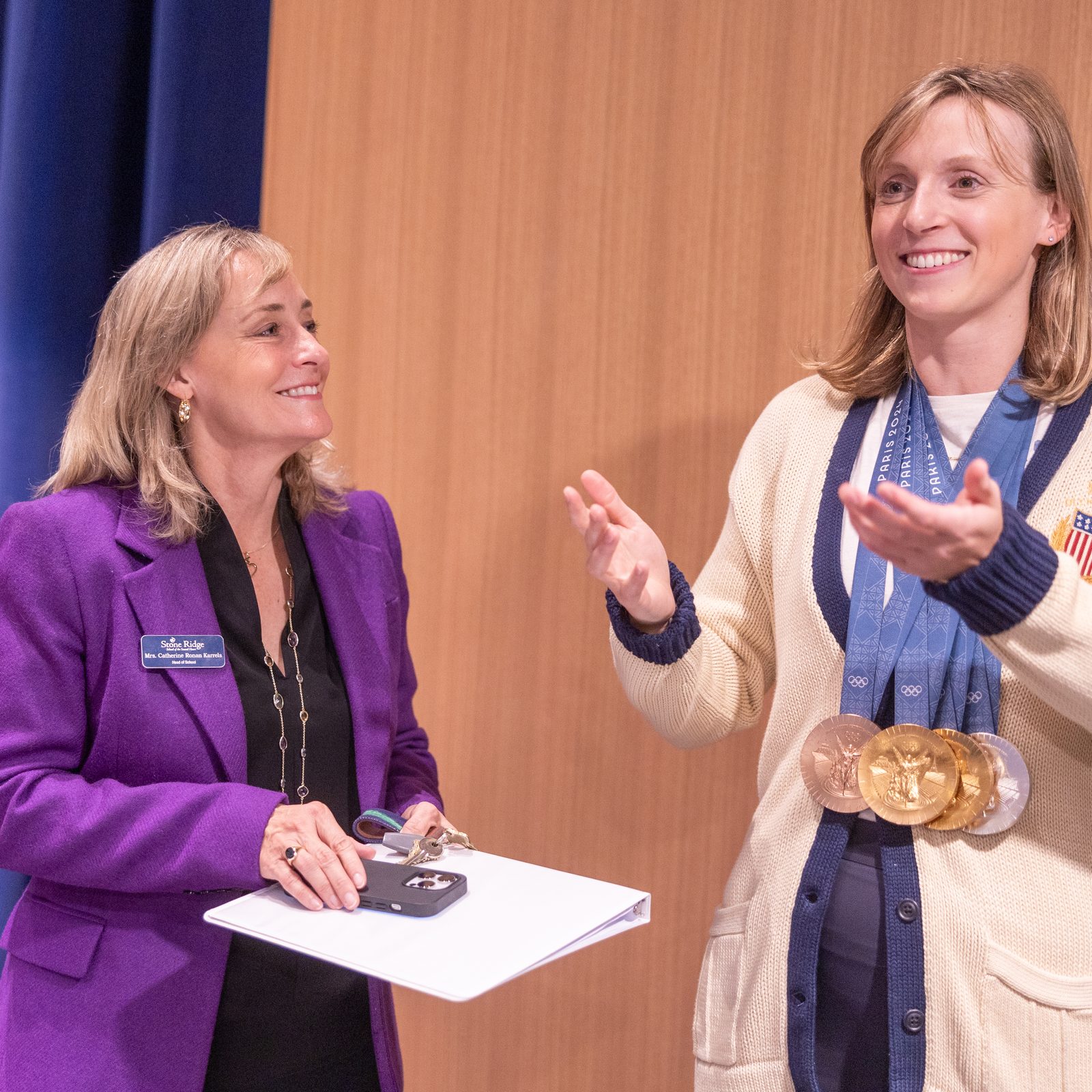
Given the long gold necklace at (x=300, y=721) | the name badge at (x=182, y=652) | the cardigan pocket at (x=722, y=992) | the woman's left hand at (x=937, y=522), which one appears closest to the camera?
the woman's left hand at (x=937, y=522)

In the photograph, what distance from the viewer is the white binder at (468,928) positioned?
129cm

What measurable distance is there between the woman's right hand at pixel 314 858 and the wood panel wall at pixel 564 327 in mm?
1045

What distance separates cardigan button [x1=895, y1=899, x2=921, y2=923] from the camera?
139 centimetres

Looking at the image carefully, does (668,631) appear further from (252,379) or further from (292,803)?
(252,379)

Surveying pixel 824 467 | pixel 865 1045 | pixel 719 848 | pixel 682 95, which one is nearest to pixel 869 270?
pixel 824 467

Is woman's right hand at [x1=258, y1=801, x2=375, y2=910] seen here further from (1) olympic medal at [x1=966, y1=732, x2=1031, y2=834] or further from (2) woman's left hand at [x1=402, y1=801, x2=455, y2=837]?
(1) olympic medal at [x1=966, y1=732, x2=1031, y2=834]

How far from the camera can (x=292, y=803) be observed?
1880 millimetres

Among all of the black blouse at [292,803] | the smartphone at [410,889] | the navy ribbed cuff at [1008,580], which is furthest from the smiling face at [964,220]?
the black blouse at [292,803]

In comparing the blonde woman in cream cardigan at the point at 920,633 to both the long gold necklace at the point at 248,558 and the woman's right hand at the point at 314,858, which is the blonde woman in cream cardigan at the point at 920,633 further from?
the long gold necklace at the point at 248,558

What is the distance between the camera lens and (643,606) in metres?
1.58

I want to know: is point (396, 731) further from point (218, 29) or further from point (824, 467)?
point (218, 29)

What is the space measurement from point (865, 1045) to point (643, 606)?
0.59m

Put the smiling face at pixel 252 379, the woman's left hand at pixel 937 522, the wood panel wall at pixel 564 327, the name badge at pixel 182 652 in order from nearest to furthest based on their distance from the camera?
the woman's left hand at pixel 937 522 < the name badge at pixel 182 652 < the smiling face at pixel 252 379 < the wood panel wall at pixel 564 327

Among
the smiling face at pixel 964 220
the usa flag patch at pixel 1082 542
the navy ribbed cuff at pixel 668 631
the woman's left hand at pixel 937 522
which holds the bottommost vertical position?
the navy ribbed cuff at pixel 668 631
